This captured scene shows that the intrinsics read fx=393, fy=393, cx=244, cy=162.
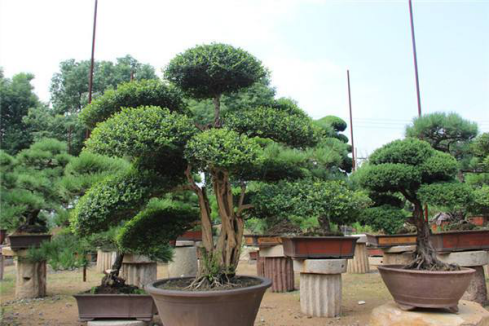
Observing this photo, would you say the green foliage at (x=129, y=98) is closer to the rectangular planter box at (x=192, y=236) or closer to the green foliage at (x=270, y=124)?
the green foliage at (x=270, y=124)

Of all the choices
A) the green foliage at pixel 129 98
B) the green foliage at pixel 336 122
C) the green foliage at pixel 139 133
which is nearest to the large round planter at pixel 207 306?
the green foliage at pixel 139 133

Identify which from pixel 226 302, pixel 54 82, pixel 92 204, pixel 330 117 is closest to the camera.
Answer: pixel 226 302

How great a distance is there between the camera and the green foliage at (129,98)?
7.58 feet

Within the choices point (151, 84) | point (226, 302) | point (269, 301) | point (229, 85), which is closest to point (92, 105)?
point (151, 84)

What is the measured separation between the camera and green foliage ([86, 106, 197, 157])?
1.91 m

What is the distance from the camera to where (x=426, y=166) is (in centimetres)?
253

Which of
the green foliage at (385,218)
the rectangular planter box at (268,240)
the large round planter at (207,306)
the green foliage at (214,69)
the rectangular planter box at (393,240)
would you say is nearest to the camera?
the large round planter at (207,306)

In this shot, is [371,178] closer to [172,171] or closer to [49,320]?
[172,171]

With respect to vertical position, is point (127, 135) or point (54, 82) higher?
point (54, 82)

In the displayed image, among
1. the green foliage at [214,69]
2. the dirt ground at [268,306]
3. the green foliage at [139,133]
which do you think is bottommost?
the dirt ground at [268,306]

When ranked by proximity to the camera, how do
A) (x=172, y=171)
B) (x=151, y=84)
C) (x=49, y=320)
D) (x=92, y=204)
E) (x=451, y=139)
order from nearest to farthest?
(x=92, y=204)
(x=151, y=84)
(x=172, y=171)
(x=49, y=320)
(x=451, y=139)

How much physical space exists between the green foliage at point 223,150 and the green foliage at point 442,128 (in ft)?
6.56

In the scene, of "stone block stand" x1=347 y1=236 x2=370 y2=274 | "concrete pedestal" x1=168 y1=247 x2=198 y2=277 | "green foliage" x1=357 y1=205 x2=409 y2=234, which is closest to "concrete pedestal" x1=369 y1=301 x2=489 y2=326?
"green foliage" x1=357 y1=205 x2=409 y2=234

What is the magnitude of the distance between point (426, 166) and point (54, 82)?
10.5 m
